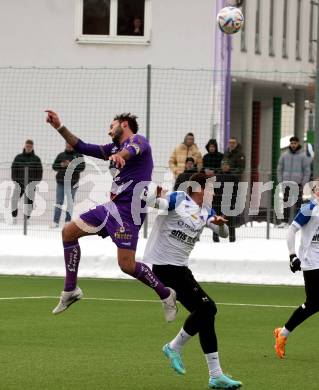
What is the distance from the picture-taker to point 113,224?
1382 centimetres

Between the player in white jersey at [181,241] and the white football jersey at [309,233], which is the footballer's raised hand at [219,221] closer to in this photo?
the player in white jersey at [181,241]

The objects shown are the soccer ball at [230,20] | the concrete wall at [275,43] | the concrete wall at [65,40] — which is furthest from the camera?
the concrete wall at [275,43]

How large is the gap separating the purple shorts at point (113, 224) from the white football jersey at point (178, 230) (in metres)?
1.66

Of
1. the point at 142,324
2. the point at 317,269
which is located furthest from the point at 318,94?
the point at 317,269

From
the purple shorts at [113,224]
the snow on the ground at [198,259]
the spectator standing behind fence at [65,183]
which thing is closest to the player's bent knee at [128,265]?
the purple shorts at [113,224]

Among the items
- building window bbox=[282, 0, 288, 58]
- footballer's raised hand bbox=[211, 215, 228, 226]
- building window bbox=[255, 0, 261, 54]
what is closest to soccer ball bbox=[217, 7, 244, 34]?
footballer's raised hand bbox=[211, 215, 228, 226]

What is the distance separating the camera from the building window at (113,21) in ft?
112

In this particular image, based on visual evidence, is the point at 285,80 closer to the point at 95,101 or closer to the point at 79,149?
the point at 95,101

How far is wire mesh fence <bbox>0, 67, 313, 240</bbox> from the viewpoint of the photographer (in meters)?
22.8

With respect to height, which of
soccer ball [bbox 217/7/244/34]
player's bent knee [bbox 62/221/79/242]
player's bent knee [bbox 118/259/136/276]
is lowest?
player's bent knee [bbox 118/259/136/276]

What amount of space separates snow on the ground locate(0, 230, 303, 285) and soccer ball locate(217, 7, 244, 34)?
3.82 meters

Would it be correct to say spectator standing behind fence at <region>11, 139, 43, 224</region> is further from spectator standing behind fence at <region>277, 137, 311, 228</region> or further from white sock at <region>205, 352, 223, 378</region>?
white sock at <region>205, 352, 223, 378</region>

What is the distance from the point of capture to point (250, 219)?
22.4 metres

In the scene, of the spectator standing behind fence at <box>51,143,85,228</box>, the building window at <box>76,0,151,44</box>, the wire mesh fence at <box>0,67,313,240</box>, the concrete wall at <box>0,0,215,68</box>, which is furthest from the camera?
the building window at <box>76,0,151,44</box>
